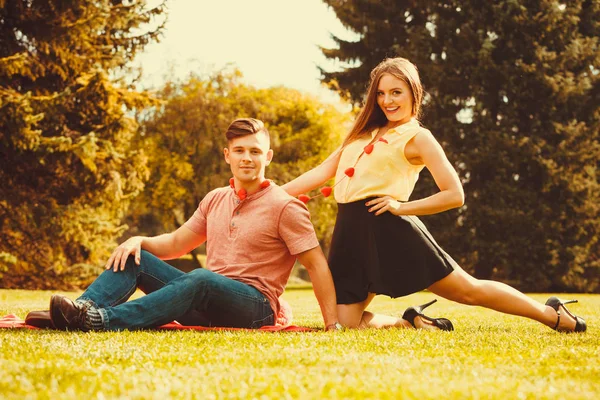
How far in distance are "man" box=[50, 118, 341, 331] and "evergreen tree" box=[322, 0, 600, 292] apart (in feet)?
53.1

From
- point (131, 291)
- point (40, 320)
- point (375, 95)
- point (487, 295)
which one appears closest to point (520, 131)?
point (375, 95)

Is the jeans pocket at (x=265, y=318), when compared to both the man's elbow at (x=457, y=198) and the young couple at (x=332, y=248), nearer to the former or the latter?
the young couple at (x=332, y=248)

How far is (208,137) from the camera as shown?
2645 centimetres

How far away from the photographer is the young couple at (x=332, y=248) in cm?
400

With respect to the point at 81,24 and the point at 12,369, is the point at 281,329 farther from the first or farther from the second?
the point at 81,24

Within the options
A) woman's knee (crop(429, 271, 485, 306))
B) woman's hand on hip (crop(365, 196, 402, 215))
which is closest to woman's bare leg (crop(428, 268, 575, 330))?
woman's knee (crop(429, 271, 485, 306))

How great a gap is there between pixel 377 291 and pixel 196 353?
1.67m

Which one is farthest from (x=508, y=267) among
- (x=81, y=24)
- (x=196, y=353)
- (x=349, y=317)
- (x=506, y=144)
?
(x=196, y=353)

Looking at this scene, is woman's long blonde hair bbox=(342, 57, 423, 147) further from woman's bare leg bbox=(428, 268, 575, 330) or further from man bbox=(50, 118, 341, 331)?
woman's bare leg bbox=(428, 268, 575, 330)

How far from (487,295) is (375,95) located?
152cm

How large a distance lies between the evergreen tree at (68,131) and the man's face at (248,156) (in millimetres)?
11088

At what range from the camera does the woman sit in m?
4.37

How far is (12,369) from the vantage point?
99.3 inches

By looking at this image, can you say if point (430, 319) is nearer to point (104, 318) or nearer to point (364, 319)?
point (364, 319)
